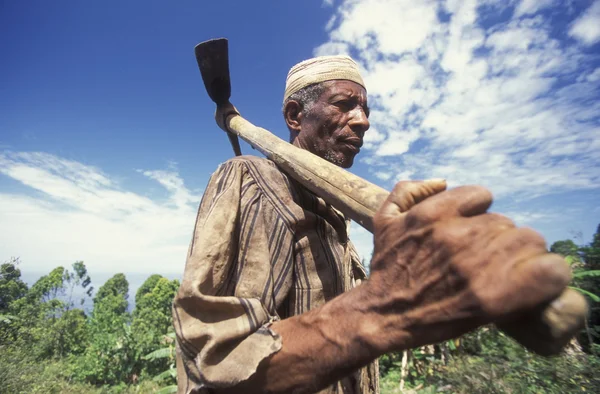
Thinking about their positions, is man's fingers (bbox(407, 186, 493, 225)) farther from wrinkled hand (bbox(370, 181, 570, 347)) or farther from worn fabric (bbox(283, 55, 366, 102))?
worn fabric (bbox(283, 55, 366, 102))

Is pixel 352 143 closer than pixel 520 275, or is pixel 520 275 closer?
pixel 520 275

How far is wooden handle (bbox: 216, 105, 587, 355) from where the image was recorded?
2.02 ft

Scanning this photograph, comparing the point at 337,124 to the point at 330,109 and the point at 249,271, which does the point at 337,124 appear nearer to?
the point at 330,109

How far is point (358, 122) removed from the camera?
179 centimetres

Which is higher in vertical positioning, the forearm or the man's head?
the man's head

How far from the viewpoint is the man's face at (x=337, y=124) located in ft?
5.85

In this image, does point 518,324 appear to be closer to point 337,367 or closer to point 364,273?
point 337,367

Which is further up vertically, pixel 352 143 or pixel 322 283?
pixel 352 143

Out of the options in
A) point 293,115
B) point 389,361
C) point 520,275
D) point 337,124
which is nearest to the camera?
point 520,275

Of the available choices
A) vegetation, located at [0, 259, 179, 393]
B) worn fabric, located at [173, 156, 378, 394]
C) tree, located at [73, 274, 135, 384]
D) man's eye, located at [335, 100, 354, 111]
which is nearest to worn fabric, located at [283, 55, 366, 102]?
man's eye, located at [335, 100, 354, 111]

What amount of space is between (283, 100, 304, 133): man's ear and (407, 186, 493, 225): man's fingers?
1335mm

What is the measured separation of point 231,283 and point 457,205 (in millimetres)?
818

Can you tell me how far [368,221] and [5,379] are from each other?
14240 mm

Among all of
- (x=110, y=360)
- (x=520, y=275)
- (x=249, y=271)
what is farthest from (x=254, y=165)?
(x=110, y=360)
